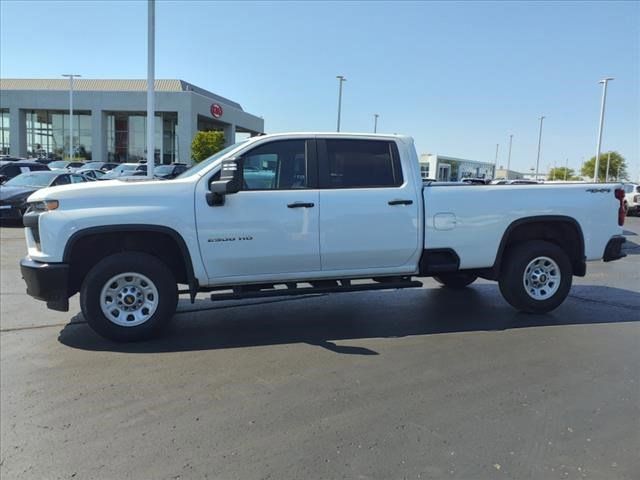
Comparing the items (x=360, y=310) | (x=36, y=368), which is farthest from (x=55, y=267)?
(x=360, y=310)

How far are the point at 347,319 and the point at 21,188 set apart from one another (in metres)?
12.0

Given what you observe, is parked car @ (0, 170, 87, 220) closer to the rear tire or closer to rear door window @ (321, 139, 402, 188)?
rear door window @ (321, 139, 402, 188)

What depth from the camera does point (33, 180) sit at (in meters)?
14.8

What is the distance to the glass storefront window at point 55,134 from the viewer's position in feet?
175

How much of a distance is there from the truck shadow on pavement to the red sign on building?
51122mm

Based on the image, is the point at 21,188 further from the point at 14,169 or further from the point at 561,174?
the point at 561,174

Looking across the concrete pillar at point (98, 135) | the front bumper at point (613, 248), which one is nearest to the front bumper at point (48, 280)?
the front bumper at point (613, 248)

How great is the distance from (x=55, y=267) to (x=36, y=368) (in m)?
0.93

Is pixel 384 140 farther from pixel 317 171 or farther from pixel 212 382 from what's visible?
pixel 212 382

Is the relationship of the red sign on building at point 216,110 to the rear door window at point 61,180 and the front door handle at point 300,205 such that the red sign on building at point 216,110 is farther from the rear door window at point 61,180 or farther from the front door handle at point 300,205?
the front door handle at point 300,205

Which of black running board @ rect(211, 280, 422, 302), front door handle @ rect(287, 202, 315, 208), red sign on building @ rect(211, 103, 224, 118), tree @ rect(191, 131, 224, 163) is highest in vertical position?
red sign on building @ rect(211, 103, 224, 118)

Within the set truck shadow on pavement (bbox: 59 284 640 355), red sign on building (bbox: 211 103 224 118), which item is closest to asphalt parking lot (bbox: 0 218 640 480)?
truck shadow on pavement (bbox: 59 284 640 355)

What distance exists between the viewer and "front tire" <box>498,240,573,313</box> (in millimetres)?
6191

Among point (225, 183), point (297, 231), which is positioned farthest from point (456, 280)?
point (225, 183)
